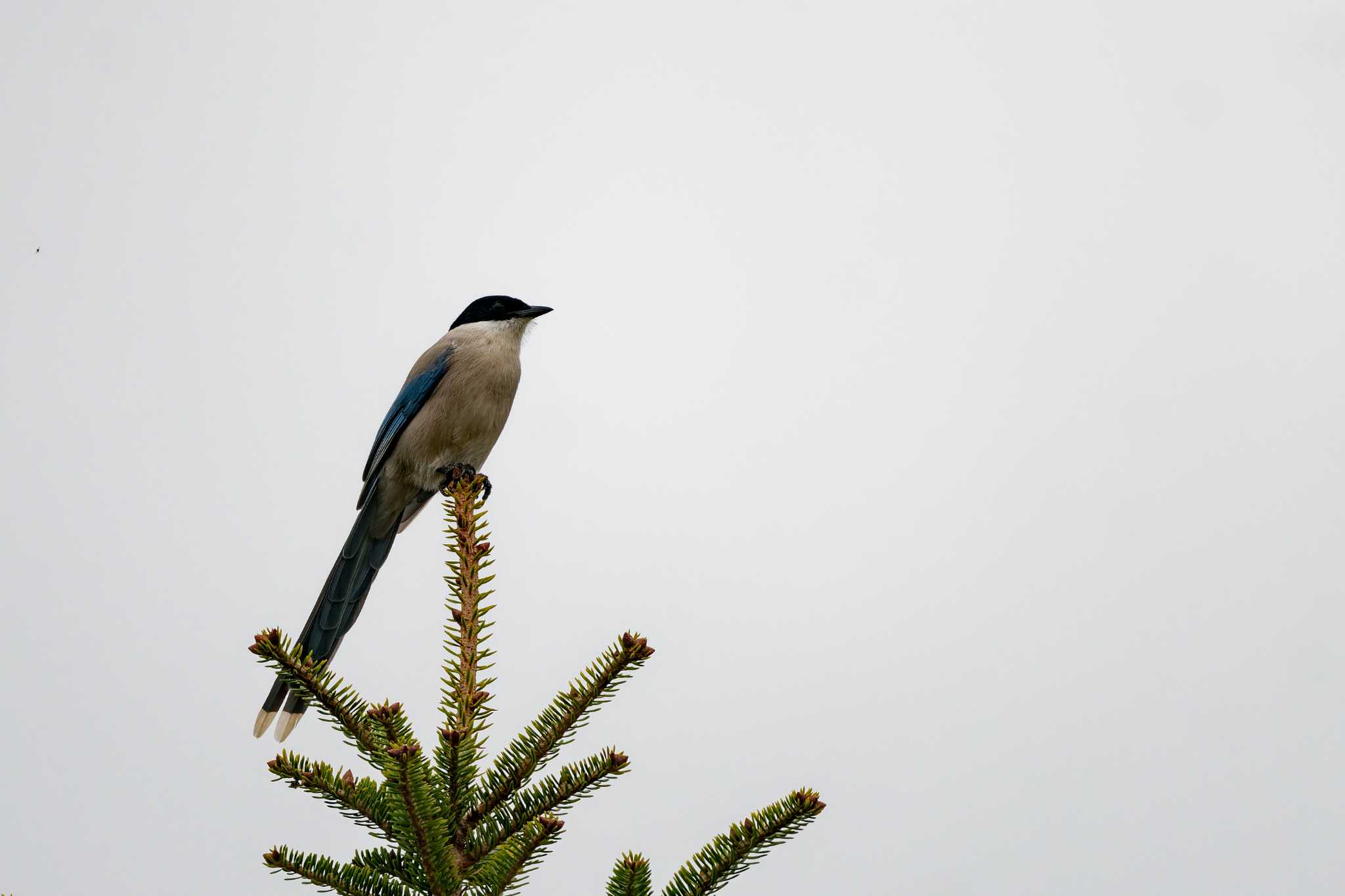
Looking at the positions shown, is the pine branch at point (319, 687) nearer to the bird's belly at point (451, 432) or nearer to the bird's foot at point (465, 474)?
the bird's foot at point (465, 474)

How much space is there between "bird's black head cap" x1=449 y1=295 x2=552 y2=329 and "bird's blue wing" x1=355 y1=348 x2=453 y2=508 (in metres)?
0.49

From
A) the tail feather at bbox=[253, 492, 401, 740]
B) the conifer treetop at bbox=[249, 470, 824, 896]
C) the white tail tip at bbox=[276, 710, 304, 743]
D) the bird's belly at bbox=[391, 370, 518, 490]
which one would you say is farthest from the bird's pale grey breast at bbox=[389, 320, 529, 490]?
the conifer treetop at bbox=[249, 470, 824, 896]

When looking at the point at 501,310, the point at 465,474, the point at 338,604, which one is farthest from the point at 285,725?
the point at 501,310

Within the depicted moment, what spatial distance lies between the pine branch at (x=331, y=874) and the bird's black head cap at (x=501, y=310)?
4624 mm

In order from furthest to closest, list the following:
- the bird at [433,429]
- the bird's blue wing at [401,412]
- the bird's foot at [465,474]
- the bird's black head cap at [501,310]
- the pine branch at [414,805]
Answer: the bird's black head cap at [501,310] < the bird's blue wing at [401,412] < the bird at [433,429] < the bird's foot at [465,474] < the pine branch at [414,805]

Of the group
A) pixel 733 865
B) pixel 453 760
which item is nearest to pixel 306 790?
pixel 453 760

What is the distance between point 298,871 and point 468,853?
37 cm

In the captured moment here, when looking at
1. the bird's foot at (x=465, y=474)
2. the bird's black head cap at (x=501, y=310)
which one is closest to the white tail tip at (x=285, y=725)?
the bird's foot at (x=465, y=474)

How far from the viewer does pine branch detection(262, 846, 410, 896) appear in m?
2.25

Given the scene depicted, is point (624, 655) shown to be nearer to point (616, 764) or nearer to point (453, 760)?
point (616, 764)

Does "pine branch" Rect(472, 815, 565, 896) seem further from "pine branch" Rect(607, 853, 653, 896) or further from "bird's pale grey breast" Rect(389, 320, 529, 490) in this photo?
"bird's pale grey breast" Rect(389, 320, 529, 490)

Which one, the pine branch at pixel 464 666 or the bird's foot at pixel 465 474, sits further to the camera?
the bird's foot at pixel 465 474

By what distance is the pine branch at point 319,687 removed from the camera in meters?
2.34

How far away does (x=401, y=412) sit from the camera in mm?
6195
